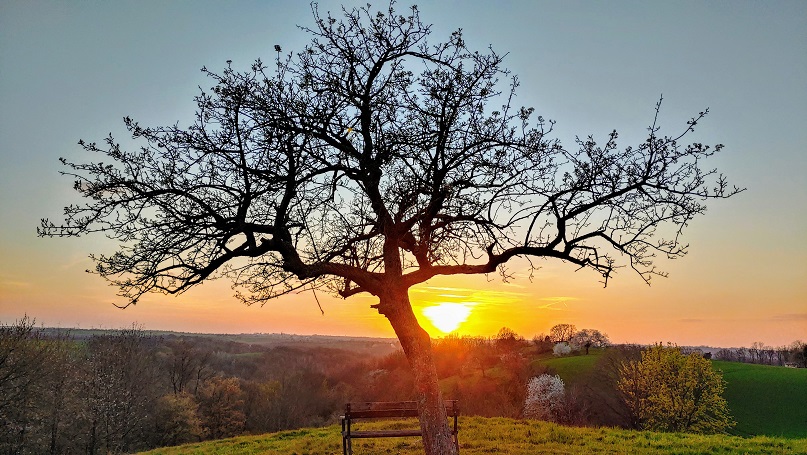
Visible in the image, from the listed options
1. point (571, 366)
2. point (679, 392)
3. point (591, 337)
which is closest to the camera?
point (679, 392)

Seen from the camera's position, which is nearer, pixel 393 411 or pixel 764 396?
pixel 393 411

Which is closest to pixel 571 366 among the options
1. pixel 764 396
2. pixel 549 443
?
pixel 764 396

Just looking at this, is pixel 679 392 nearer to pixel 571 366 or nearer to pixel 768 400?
pixel 768 400

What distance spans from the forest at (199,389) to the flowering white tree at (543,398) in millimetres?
199

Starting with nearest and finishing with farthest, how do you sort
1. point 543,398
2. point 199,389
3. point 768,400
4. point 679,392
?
point 679,392 → point 199,389 → point 543,398 → point 768,400

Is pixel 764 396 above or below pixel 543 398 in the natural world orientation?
below

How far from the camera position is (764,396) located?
50281 mm

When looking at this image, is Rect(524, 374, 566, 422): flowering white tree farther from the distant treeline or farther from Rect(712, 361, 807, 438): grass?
the distant treeline

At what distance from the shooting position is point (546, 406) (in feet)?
155

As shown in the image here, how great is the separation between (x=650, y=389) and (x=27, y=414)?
1515 inches

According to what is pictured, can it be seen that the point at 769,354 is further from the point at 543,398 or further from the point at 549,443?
the point at 549,443

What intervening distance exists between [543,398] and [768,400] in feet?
77.5

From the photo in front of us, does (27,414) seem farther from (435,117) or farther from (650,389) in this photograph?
(650,389)

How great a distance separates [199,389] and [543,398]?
107 ft
